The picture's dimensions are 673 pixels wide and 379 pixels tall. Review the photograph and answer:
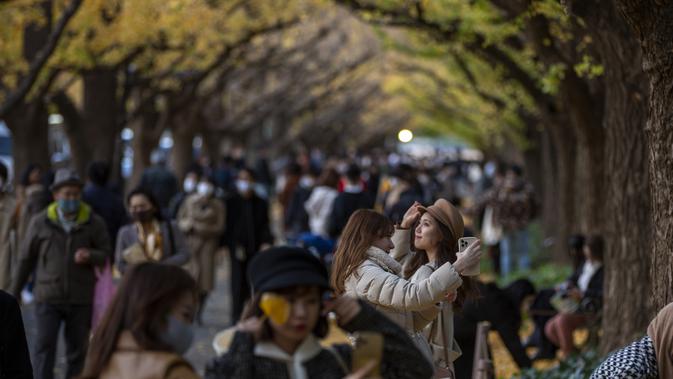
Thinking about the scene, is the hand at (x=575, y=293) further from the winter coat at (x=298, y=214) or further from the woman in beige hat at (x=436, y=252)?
the winter coat at (x=298, y=214)

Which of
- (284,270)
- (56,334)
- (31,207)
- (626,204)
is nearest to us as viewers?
(284,270)

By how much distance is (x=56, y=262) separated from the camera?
9.80m

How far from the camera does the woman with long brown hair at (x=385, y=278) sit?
629cm

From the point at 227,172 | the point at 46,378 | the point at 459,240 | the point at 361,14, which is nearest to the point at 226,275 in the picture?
the point at 227,172

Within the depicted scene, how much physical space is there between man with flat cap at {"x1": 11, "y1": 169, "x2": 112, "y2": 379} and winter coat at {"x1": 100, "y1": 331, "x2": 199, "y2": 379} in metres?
5.26

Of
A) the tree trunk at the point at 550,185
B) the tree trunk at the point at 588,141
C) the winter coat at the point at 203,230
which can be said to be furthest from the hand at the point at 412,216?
the tree trunk at the point at 550,185

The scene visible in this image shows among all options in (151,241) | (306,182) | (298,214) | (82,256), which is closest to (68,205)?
(82,256)

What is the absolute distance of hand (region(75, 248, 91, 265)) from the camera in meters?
9.75

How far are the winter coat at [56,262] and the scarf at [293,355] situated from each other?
17.9 feet

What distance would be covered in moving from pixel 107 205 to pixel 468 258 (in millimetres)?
6331

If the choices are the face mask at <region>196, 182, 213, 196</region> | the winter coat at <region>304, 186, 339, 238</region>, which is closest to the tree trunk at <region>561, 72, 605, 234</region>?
the winter coat at <region>304, 186, 339, 238</region>

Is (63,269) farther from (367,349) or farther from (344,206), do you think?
(344,206)

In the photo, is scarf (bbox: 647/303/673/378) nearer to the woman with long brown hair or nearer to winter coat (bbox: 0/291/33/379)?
the woman with long brown hair

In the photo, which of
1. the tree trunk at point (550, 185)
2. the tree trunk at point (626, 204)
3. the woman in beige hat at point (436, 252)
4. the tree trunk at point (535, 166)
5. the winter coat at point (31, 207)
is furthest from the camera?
the tree trunk at point (535, 166)
